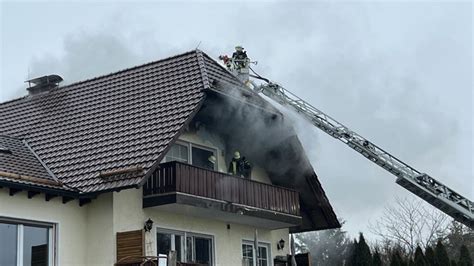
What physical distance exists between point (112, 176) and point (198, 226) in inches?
122

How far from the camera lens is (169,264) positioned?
13.4 m

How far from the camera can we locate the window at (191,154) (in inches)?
697

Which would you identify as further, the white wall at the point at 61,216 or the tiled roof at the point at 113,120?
the tiled roof at the point at 113,120

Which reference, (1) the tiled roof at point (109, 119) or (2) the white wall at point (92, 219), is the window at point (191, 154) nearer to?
(1) the tiled roof at point (109, 119)

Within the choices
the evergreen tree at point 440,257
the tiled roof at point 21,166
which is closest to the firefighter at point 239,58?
the tiled roof at point 21,166

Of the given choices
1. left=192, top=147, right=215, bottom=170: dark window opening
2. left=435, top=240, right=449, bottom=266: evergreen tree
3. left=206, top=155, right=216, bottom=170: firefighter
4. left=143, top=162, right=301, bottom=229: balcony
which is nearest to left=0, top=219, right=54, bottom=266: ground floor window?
left=143, top=162, right=301, bottom=229: balcony

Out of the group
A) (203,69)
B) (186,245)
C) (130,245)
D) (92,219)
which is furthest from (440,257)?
(92,219)

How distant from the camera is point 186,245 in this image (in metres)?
17.1

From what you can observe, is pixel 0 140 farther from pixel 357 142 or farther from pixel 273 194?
pixel 357 142

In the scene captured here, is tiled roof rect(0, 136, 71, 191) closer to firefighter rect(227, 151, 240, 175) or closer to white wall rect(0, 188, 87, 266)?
white wall rect(0, 188, 87, 266)

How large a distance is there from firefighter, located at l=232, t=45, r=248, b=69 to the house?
254cm

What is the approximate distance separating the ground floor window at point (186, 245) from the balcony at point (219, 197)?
0.52 meters

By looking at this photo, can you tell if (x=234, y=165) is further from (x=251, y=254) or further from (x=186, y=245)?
(x=186, y=245)

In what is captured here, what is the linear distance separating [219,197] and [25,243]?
4358 mm
